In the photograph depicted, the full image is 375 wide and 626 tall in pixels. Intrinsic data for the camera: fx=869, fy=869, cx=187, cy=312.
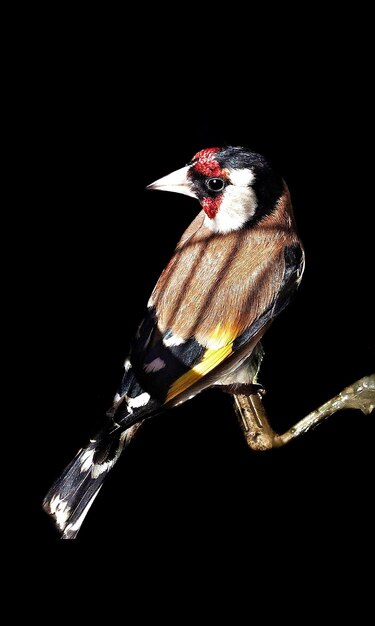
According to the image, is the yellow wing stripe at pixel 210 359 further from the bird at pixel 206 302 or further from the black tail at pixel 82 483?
the black tail at pixel 82 483

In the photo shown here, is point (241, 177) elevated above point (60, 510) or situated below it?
above

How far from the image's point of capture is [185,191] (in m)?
1.49

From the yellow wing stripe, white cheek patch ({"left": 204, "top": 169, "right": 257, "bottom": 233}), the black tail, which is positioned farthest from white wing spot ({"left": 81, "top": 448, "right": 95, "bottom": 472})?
white cheek patch ({"left": 204, "top": 169, "right": 257, "bottom": 233})

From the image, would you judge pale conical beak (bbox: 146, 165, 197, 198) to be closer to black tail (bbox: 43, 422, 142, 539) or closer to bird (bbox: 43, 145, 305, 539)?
bird (bbox: 43, 145, 305, 539)

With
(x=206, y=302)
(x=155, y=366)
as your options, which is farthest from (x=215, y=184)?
(x=155, y=366)

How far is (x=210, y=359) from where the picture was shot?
1.44m

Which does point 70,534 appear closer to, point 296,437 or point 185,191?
point 296,437

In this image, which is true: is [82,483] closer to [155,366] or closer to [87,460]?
[87,460]

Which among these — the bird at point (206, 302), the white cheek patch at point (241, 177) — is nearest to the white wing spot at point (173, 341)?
the bird at point (206, 302)

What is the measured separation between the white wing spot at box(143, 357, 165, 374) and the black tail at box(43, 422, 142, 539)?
0.39 ft

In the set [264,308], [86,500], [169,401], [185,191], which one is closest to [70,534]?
[86,500]

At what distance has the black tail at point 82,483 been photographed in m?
1.42

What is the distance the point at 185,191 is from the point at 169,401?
359 mm

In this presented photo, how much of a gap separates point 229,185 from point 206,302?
0.20 meters
